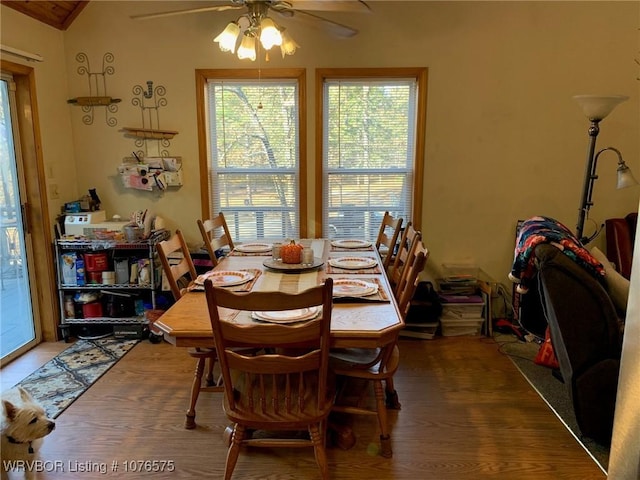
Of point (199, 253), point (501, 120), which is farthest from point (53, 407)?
point (501, 120)

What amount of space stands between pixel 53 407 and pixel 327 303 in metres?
1.88

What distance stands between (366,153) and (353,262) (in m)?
1.35

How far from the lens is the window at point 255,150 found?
11.6ft

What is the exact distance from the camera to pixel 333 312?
189 cm

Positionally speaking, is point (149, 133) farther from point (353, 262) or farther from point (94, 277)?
point (353, 262)

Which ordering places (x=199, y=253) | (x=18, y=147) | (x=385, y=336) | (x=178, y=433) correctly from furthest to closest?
1. (x=199, y=253)
2. (x=18, y=147)
3. (x=178, y=433)
4. (x=385, y=336)

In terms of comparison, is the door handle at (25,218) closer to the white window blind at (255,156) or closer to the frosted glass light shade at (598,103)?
the white window blind at (255,156)

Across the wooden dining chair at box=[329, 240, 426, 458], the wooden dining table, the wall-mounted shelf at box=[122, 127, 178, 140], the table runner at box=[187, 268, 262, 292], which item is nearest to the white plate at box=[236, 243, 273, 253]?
the wooden dining table

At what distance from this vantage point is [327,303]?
1.56m

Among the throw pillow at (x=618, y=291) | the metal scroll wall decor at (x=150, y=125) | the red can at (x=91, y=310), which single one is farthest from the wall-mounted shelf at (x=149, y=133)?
the throw pillow at (x=618, y=291)

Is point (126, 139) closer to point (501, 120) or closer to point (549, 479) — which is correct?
point (501, 120)

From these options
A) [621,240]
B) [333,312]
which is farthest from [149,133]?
[621,240]

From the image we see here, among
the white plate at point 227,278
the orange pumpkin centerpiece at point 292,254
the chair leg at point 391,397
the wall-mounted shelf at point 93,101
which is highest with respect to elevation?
the wall-mounted shelf at point 93,101

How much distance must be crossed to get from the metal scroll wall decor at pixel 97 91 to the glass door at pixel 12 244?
55cm
